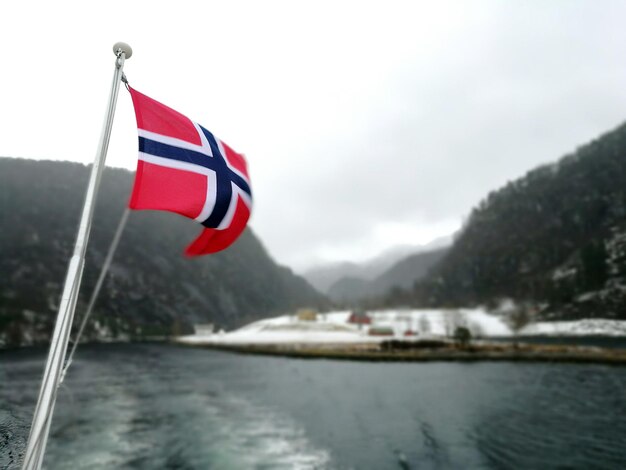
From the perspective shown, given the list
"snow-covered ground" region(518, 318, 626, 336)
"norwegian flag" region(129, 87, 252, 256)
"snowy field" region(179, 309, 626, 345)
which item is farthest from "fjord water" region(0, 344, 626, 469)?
"snow-covered ground" region(518, 318, 626, 336)

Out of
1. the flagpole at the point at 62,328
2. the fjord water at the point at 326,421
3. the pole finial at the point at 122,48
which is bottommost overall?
the fjord water at the point at 326,421

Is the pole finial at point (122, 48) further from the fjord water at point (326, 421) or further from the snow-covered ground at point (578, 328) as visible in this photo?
the snow-covered ground at point (578, 328)

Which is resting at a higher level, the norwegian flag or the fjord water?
the norwegian flag

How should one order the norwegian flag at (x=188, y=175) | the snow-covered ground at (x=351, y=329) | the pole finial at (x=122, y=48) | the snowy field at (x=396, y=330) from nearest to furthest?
the pole finial at (x=122, y=48) < the norwegian flag at (x=188, y=175) < the snowy field at (x=396, y=330) < the snow-covered ground at (x=351, y=329)

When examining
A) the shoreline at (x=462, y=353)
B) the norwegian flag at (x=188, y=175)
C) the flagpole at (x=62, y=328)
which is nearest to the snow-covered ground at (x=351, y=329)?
the shoreline at (x=462, y=353)

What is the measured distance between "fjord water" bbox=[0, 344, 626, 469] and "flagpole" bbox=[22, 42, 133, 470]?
50.0 inches

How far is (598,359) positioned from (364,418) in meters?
50.1

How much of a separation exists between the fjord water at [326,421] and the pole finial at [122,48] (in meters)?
5.58

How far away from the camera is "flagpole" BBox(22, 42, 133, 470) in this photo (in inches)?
183

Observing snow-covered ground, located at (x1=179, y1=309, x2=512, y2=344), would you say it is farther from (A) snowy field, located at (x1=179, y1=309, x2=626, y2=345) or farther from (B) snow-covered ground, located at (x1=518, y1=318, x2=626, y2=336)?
(B) snow-covered ground, located at (x1=518, y1=318, x2=626, y2=336)

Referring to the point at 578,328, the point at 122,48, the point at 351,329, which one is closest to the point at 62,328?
the point at 122,48

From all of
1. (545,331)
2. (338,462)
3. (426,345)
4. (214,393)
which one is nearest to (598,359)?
(426,345)

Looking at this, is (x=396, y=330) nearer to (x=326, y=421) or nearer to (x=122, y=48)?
(x=326, y=421)

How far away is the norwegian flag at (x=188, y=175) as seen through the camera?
6105mm
